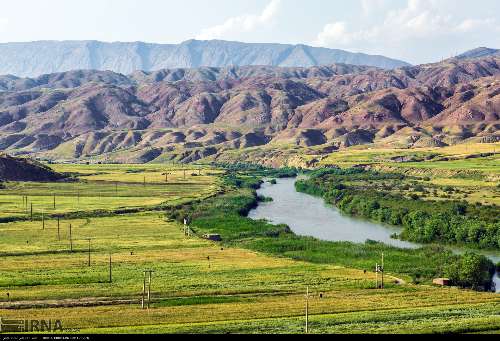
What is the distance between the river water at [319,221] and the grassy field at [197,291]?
58.8ft

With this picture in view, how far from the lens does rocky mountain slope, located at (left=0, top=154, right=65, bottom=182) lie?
189 metres

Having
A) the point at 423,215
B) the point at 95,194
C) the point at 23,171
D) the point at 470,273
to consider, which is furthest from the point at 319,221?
the point at 23,171

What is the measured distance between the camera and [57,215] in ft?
399

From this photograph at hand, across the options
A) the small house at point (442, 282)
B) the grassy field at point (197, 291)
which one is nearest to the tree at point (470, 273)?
the small house at point (442, 282)

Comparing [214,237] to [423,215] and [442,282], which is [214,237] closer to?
[423,215]

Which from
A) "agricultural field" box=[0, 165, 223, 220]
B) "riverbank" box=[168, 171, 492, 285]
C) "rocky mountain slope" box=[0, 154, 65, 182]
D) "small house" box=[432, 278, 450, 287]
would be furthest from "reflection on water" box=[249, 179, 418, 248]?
"rocky mountain slope" box=[0, 154, 65, 182]

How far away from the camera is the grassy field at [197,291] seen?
4828 cm

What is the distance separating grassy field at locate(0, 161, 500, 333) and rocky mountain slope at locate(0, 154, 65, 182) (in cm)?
8771

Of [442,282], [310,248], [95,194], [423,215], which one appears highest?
[423,215]

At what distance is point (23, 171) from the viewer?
194 metres

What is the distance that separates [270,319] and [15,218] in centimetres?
7876

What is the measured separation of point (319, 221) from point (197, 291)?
63.8 meters

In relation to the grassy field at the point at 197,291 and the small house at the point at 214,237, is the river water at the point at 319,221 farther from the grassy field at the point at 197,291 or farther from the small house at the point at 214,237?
the grassy field at the point at 197,291

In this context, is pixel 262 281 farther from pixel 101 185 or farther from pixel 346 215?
pixel 101 185
